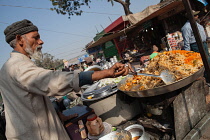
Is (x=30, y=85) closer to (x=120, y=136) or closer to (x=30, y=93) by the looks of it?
(x=30, y=93)

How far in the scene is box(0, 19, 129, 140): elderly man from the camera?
133cm

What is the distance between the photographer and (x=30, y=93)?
5.10 feet

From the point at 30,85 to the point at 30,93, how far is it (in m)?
0.27

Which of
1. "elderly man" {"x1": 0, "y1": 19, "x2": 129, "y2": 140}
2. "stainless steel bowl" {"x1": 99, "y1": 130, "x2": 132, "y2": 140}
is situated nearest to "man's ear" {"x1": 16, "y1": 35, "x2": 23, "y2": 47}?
"elderly man" {"x1": 0, "y1": 19, "x2": 129, "y2": 140}

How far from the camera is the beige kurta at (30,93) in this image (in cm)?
132

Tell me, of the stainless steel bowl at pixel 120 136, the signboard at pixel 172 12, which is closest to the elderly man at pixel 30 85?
the stainless steel bowl at pixel 120 136

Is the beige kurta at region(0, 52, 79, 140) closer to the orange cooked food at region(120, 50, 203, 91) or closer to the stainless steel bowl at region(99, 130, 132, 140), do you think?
the stainless steel bowl at region(99, 130, 132, 140)

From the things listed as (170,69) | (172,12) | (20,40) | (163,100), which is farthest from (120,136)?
(172,12)

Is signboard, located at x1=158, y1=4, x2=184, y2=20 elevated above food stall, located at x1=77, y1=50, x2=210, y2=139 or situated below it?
above

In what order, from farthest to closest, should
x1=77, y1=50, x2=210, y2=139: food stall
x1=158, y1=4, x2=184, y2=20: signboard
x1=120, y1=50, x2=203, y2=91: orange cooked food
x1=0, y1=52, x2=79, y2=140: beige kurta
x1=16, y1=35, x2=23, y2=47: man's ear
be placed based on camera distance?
1. x1=158, y1=4, x2=184, y2=20: signboard
2. x1=120, y1=50, x2=203, y2=91: orange cooked food
3. x1=77, y1=50, x2=210, y2=139: food stall
4. x1=16, y1=35, x2=23, y2=47: man's ear
5. x1=0, y1=52, x2=79, y2=140: beige kurta

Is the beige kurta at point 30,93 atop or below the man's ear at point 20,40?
below

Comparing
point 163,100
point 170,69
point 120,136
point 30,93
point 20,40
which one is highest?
point 20,40

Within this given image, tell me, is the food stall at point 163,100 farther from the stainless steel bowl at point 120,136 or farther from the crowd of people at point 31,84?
the crowd of people at point 31,84

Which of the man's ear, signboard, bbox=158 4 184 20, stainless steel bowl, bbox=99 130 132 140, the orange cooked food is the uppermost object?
signboard, bbox=158 4 184 20
